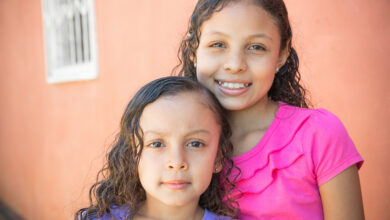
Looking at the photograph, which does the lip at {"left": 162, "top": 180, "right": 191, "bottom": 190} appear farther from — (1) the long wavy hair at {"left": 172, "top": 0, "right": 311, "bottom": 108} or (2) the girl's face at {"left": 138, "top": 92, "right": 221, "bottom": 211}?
(1) the long wavy hair at {"left": 172, "top": 0, "right": 311, "bottom": 108}

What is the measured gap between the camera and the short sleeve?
148cm

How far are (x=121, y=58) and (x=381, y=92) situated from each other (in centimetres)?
279

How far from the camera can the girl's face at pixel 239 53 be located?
1.61m

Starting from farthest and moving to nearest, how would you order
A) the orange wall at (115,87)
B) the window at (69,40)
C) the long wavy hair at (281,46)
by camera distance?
1. the window at (69,40)
2. the orange wall at (115,87)
3. the long wavy hair at (281,46)

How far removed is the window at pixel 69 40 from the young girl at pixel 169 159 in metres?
3.03

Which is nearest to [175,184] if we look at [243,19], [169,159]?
[169,159]

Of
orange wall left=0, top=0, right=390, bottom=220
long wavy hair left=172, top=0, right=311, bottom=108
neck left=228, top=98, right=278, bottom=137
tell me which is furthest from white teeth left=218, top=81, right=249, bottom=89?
orange wall left=0, top=0, right=390, bottom=220

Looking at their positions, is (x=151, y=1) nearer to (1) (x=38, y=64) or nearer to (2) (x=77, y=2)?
(2) (x=77, y=2)

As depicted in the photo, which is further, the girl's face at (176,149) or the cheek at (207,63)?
the cheek at (207,63)

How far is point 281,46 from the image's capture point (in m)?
1.80

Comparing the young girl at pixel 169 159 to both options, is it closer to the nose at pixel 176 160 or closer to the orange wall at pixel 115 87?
the nose at pixel 176 160

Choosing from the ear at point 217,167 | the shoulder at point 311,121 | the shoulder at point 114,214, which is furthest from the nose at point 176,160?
the shoulder at point 311,121

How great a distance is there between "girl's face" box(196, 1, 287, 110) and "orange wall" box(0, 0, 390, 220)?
2.10 ft

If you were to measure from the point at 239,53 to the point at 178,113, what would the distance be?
371 millimetres
